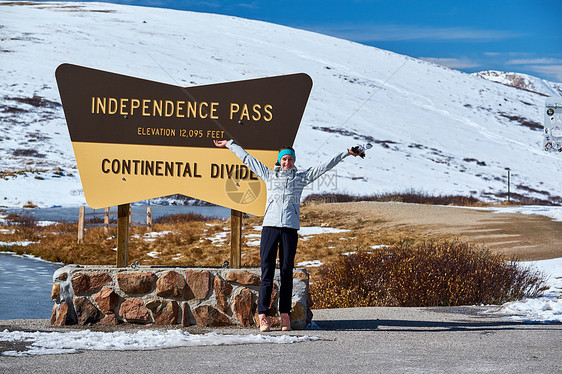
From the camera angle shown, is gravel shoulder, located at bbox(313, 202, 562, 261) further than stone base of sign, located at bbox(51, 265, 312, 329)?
Yes

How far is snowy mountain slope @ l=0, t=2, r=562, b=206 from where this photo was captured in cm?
4150

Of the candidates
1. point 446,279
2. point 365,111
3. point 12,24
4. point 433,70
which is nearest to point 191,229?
point 446,279

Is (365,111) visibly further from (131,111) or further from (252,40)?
(131,111)

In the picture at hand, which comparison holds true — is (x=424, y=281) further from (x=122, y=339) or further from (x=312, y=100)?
(x=312, y=100)

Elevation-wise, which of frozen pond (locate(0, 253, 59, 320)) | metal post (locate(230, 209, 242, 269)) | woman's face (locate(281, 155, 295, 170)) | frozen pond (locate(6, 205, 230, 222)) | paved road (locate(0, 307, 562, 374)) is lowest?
frozen pond (locate(0, 253, 59, 320))

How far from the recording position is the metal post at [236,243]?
282 inches

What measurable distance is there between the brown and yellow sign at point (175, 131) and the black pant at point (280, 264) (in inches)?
33.1

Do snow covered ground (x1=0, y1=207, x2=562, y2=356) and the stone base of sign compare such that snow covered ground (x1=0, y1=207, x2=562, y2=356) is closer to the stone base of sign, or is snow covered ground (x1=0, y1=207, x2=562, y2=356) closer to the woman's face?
the stone base of sign

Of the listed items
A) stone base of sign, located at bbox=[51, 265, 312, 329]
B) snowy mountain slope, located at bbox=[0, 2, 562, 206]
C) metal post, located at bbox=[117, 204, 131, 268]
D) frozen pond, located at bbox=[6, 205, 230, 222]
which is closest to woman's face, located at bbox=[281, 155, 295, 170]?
stone base of sign, located at bbox=[51, 265, 312, 329]

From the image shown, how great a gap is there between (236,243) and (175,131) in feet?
4.30

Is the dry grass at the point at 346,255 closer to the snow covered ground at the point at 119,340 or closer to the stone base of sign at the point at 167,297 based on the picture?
Result: the snow covered ground at the point at 119,340

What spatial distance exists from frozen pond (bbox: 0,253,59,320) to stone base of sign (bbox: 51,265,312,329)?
3.38 m

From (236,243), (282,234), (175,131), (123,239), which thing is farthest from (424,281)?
Answer: (123,239)

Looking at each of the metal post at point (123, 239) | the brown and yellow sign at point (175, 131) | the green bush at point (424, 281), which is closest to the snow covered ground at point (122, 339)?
the metal post at point (123, 239)
